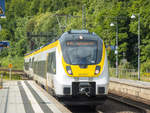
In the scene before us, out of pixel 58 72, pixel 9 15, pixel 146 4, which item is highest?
pixel 9 15

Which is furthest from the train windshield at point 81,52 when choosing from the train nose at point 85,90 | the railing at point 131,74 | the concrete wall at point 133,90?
the railing at point 131,74

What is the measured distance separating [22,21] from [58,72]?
111194 mm

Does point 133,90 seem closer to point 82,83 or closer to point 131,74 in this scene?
point 82,83

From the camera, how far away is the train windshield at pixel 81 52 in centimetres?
1538

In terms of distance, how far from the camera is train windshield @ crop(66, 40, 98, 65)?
15.4m

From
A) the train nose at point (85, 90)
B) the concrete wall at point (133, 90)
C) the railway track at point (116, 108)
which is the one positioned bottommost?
the railway track at point (116, 108)

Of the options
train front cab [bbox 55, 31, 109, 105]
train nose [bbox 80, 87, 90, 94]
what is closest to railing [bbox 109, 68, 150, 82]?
train front cab [bbox 55, 31, 109, 105]

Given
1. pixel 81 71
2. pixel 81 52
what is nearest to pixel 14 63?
pixel 81 52

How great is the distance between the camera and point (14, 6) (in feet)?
493

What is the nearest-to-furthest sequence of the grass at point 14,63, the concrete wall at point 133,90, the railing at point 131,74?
the concrete wall at point 133,90 < the railing at point 131,74 < the grass at point 14,63

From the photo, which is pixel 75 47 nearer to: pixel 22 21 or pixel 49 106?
pixel 49 106

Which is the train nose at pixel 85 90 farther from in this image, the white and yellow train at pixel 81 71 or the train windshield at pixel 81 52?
the train windshield at pixel 81 52

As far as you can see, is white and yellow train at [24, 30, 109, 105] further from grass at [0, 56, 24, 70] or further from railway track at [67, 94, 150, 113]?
grass at [0, 56, 24, 70]

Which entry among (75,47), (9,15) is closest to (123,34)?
(75,47)
